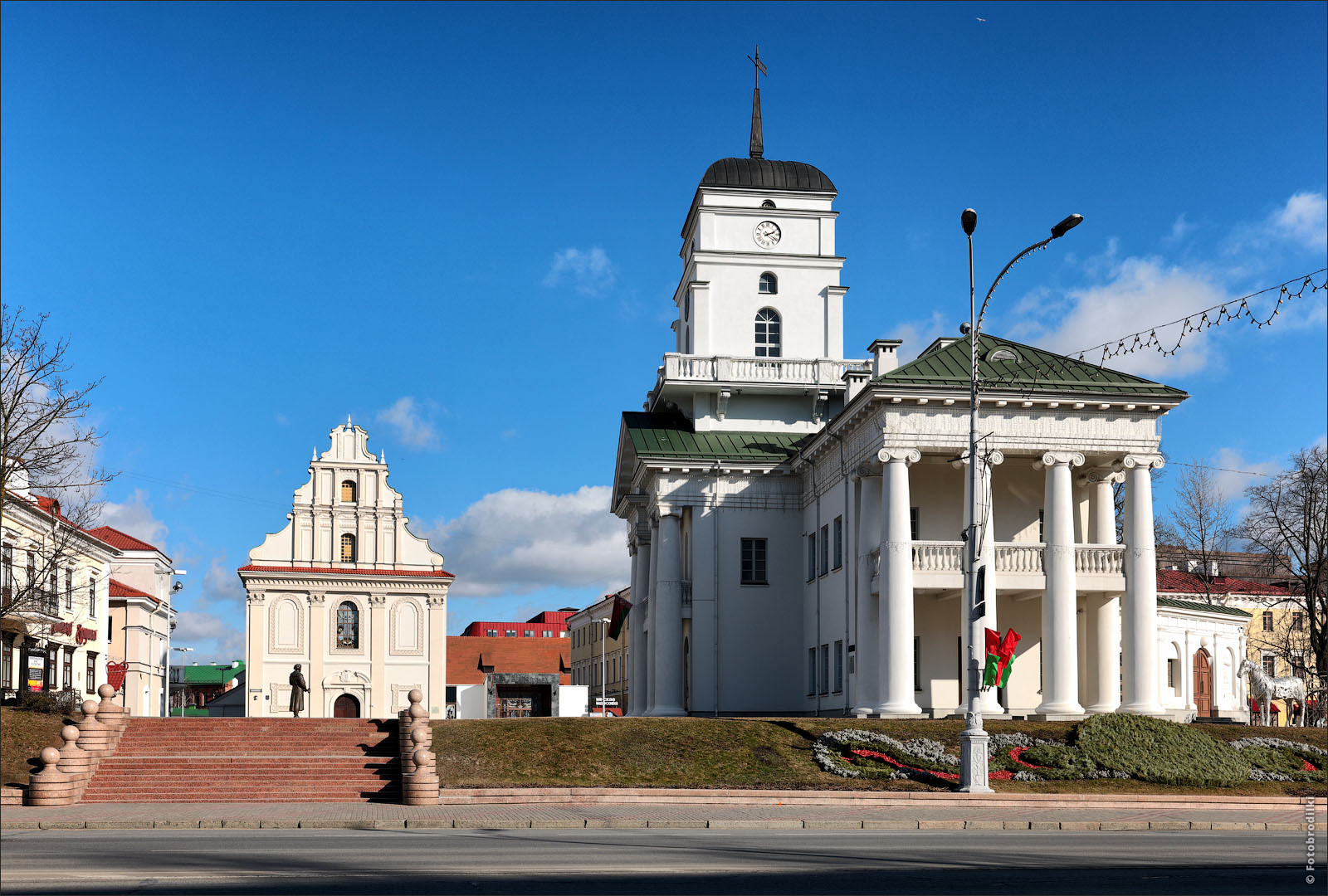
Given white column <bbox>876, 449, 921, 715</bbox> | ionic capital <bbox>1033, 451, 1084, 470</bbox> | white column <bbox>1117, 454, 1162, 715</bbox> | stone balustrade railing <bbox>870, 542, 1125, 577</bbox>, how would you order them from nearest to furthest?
1. white column <bbox>876, 449, 921, 715</bbox>
2. white column <bbox>1117, 454, 1162, 715</bbox>
3. ionic capital <bbox>1033, 451, 1084, 470</bbox>
4. stone balustrade railing <bbox>870, 542, 1125, 577</bbox>

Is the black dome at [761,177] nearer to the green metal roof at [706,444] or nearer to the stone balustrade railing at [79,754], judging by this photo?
the green metal roof at [706,444]

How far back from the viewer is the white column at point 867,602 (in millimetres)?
38844

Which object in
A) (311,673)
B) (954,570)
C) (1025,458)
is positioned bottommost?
(311,673)

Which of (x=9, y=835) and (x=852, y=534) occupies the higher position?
(x=852, y=534)

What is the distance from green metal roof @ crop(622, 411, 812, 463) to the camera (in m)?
48.2

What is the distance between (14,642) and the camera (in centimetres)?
5728

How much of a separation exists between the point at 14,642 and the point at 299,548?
19993 millimetres

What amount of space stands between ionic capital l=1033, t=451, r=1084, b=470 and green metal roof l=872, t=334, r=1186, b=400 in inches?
67.4

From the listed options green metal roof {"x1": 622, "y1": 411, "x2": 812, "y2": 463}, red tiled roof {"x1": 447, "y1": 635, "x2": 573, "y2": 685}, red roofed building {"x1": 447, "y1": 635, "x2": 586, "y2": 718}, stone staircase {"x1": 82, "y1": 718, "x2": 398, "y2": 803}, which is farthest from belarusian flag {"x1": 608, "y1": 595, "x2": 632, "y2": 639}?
red tiled roof {"x1": 447, "y1": 635, "x2": 573, "y2": 685}

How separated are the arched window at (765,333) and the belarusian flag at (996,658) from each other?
23601 millimetres

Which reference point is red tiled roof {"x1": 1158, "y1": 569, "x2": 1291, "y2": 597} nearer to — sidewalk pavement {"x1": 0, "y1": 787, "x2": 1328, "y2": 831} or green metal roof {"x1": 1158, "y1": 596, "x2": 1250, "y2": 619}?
green metal roof {"x1": 1158, "y1": 596, "x2": 1250, "y2": 619}

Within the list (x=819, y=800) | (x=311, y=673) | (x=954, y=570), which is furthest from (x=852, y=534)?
(x=311, y=673)

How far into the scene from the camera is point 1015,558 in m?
37.7

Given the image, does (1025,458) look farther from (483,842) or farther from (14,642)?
(14,642)
